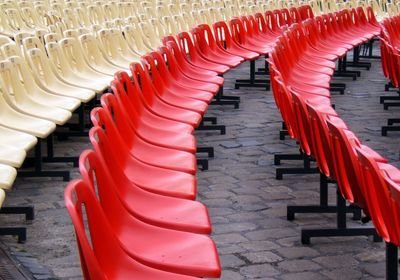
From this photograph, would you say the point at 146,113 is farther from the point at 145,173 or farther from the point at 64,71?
the point at 64,71

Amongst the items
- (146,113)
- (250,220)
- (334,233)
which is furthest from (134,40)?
(334,233)

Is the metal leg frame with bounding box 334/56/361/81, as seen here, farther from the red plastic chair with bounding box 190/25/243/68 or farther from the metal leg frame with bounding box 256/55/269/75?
the red plastic chair with bounding box 190/25/243/68

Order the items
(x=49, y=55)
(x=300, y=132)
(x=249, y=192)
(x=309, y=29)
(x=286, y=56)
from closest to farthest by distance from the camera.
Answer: (x=300, y=132) → (x=249, y=192) → (x=49, y=55) → (x=286, y=56) → (x=309, y=29)

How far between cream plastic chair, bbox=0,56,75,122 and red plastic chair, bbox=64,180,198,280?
2834 mm

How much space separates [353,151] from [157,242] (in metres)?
1.01

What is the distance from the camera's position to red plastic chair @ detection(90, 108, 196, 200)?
13.7 feet

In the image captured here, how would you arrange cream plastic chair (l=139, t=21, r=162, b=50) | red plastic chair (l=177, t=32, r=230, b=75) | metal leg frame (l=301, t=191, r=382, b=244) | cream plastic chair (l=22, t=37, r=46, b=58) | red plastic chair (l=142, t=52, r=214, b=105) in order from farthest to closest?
cream plastic chair (l=139, t=21, r=162, b=50), red plastic chair (l=177, t=32, r=230, b=75), cream plastic chair (l=22, t=37, r=46, b=58), red plastic chair (l=142, t=52, r=214, b=105), metal leg frame (l=301, t=191, r=382, b=244)

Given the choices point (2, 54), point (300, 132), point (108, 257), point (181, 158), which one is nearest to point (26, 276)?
point (181, 158)

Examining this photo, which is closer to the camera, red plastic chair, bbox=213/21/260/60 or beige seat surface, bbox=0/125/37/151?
beige seat surface, bbox=0/125/37/151

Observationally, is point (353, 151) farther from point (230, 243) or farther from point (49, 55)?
point (49, 55)

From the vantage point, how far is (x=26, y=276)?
14.7 ft

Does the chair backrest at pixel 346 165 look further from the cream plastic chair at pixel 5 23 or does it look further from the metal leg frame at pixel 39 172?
the cream plastic chair at pixel 5 23

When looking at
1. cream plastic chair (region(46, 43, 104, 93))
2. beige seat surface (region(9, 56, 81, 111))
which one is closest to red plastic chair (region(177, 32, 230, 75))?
cream plastic chair (region(46, 43, 104, 93))

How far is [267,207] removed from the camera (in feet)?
19.3
